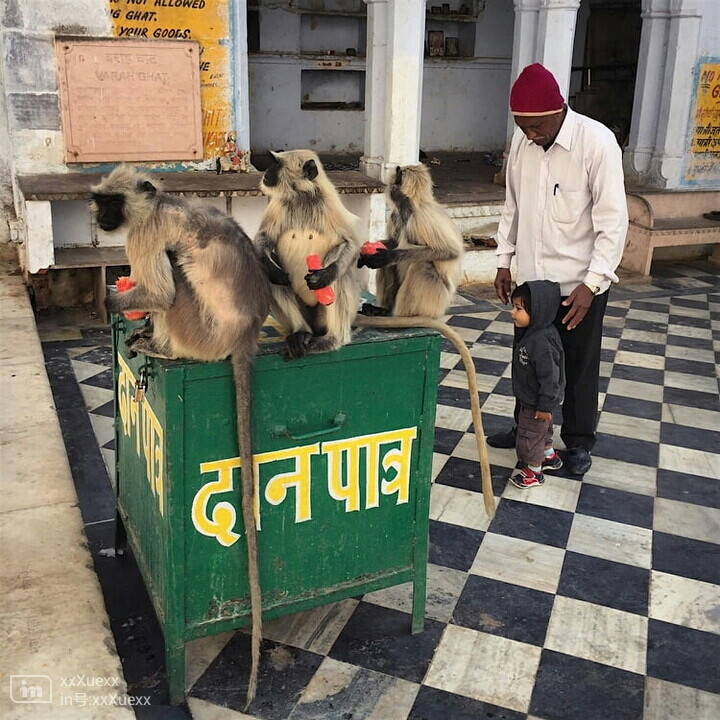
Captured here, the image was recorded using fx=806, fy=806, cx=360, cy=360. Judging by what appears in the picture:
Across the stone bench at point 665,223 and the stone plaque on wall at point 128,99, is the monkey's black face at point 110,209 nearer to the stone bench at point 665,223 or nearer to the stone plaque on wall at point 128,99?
the stone plaque on wall at point 128,99

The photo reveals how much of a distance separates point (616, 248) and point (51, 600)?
231 centimetres

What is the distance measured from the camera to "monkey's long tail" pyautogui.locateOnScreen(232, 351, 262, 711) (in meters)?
1.97

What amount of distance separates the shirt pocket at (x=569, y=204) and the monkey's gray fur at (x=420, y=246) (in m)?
0.45

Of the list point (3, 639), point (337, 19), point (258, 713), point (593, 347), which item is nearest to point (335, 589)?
point (258, 713)

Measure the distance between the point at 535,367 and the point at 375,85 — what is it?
13.2ft

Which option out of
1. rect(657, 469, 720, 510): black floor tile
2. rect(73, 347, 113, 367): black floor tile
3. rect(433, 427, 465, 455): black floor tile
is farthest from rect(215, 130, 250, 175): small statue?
rect(657, 469, 720, 510): black floor tile

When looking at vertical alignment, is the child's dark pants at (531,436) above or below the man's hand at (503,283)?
below

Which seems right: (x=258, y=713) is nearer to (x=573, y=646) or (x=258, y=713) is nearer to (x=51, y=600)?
(x=51, y=600)

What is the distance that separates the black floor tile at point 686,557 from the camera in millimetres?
2824

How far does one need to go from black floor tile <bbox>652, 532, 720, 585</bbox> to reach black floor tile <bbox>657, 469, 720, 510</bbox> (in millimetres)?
354

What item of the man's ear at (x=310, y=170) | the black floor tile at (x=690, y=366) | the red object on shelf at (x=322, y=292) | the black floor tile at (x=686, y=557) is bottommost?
the black floor tile at (x=686, y=557)

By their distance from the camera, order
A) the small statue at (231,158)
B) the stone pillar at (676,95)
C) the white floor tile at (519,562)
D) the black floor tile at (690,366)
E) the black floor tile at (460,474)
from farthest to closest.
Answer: the stone pillar at (676,95) → the small statue at (231,158) → the black floor tile at (690,366) → the black floor tile at (460,474) → the white floor tile at (519,562)

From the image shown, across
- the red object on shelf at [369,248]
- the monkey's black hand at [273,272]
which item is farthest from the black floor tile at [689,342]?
the monkey's black hand at [273,272]

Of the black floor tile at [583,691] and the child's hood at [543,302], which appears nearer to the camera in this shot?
the black floor tile at [583,691]
